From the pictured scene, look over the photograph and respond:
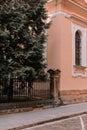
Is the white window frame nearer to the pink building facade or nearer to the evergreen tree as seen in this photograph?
the pink building facade

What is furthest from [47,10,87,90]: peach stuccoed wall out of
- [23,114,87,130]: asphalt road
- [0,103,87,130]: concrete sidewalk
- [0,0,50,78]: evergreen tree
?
[23,114,87,130]: asphalt road

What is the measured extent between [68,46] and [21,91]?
5.47m

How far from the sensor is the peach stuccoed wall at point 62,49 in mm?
18219

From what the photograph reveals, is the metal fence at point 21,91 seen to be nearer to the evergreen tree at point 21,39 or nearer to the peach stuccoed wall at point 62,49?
the evergreen tree at point 21,39

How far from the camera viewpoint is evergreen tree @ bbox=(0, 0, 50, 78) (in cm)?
1390

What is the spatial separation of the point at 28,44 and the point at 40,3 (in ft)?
7.96

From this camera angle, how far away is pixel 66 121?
1245 centimetres

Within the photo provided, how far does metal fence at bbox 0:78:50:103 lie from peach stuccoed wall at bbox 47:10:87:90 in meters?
2.02

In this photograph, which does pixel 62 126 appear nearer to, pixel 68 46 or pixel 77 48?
pixel 68 46

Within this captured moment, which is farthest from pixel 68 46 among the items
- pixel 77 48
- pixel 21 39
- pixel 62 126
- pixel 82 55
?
pixel 62 126

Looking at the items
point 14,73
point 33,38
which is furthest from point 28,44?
Answer: point 14,73

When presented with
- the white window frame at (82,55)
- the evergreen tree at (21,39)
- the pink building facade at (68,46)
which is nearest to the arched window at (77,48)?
the pink building facade at (68,46)

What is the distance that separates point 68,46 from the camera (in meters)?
18.8

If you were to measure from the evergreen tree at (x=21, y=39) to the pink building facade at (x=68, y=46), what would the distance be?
3004 millimetres
